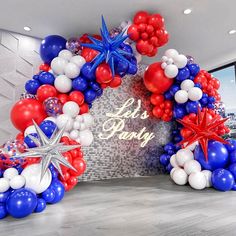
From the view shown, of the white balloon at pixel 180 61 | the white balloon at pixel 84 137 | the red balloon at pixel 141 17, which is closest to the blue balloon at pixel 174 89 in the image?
the white balloon at pixel 180 61

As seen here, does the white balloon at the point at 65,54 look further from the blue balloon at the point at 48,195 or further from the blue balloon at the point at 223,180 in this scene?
the blue balloon at the point at 223,180

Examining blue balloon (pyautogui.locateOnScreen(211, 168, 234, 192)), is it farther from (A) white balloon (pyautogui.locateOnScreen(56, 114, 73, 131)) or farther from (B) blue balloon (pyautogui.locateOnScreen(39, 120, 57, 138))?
(B) blue balloon (pyautogui.locateOnScreen(39, 120, 57, 138))

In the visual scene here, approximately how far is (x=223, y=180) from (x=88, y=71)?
2.59 m

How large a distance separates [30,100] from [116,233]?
2313mm

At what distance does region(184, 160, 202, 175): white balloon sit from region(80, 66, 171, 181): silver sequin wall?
131 cm

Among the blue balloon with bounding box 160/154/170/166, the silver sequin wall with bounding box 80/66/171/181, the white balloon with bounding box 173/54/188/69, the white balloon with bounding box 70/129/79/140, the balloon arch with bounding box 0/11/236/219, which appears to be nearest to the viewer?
the balloon arch with bounding box 0/11/236/219

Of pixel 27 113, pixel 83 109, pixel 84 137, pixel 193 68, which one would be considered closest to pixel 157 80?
pixel 193 68

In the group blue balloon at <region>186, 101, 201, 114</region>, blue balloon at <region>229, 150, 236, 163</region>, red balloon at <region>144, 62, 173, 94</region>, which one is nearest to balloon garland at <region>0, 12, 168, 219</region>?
red balloon at <region>144, 62, 173, 94</region>

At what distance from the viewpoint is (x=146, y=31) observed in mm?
3227

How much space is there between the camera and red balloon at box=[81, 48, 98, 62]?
10.4 feet

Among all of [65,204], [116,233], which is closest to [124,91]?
[65,204]

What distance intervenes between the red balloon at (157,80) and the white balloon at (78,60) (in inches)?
56.7

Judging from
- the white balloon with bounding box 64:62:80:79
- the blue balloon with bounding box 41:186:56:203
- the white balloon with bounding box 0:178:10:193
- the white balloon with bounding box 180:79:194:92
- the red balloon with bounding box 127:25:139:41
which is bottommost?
the blue balloon with bounding box 41:186:56:203

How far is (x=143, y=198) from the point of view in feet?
9.09
